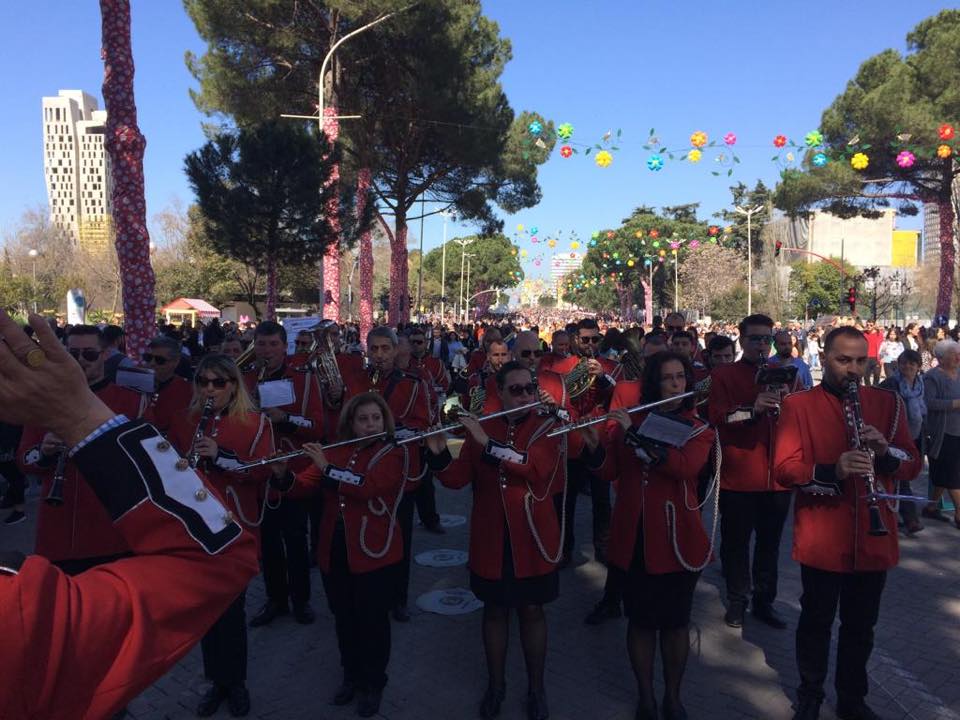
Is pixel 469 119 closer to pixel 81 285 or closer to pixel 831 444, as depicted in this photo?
pixel 831 444

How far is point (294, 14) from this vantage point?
20.7 m

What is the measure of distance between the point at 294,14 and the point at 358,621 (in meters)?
20.6

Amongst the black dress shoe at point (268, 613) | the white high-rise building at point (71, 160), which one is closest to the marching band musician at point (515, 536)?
the black dress shoe at point (268, 613)

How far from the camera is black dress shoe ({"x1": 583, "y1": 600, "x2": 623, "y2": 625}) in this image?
5.30 meters

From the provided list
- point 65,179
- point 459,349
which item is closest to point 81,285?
point 459,349

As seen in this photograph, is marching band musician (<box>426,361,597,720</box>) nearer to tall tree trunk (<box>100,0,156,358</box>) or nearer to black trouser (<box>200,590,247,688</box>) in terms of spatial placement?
black trouser (<box>200,590,247,688</box>)

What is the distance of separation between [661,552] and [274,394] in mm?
2698

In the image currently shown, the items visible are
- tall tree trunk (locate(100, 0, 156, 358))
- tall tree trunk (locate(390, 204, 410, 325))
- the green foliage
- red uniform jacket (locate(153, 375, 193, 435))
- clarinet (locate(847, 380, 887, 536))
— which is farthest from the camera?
the green foliage

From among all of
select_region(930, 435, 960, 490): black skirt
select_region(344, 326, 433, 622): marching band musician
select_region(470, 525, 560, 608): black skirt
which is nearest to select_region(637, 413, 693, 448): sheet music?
select_region(470, 525, 560, 608): black skirt

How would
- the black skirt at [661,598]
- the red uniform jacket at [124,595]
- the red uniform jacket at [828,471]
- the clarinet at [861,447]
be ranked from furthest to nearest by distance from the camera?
the black skirt at [661,598] < the red uniform jacket at [828,471] < the clarinet at [861,447] < the red uniform jacket at [124,595]

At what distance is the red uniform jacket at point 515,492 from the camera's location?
3938mm

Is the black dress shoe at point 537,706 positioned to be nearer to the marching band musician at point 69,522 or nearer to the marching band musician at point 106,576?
the marching band musician at point 69,522

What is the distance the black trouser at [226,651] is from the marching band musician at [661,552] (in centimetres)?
217

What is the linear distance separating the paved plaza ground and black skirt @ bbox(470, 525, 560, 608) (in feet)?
2.28
